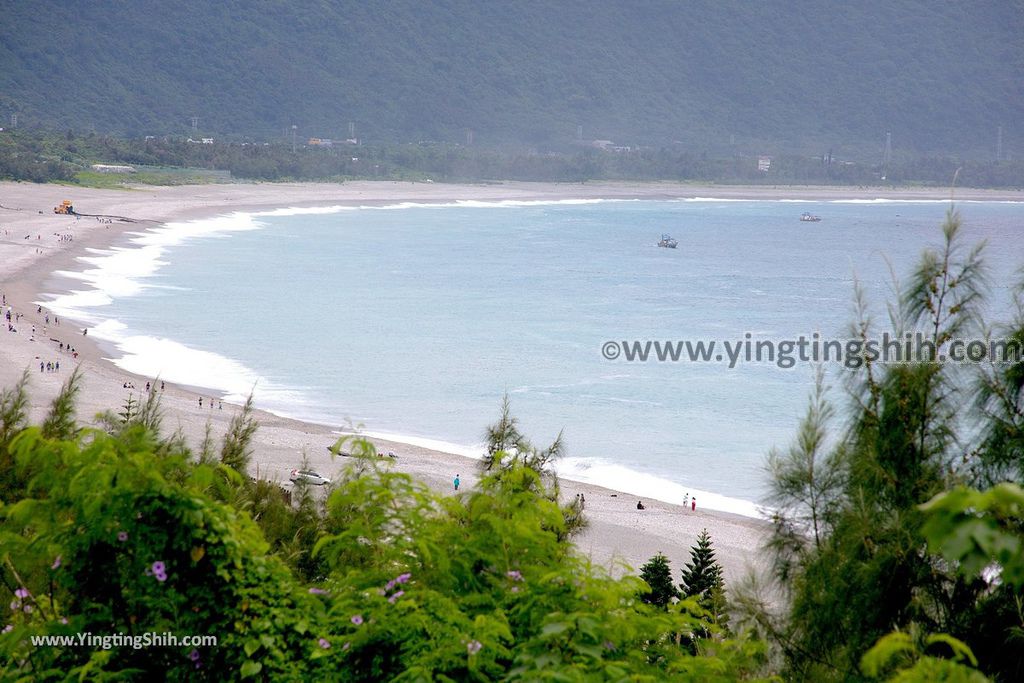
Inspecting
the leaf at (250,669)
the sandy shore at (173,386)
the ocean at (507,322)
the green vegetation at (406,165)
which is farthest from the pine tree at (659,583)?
the green vegetation at (406,165)

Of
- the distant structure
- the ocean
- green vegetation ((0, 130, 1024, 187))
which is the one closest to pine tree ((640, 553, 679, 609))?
the ocean

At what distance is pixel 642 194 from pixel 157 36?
98.0 m

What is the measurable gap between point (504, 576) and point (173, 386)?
2584 centimetres

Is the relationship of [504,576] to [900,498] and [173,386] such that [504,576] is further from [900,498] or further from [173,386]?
[173,386]

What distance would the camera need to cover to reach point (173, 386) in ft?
96.0

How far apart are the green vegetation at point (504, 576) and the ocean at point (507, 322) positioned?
119 cm

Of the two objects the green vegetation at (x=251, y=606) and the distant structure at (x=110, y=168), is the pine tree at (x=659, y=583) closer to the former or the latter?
the green vegetation at (x=251, y=606)

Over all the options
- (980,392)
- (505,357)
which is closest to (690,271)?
(505,357)

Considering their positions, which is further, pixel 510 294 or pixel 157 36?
pixel 157 36

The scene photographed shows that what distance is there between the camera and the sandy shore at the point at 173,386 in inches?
759

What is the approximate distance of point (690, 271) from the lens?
216ft

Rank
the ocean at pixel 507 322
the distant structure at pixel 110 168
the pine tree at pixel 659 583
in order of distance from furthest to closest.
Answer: the distant structure at pixel 110 168 < the ocean at pixel 507 322 < the pine tree at pixel 659 583

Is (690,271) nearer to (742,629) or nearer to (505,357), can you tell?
(505,357)

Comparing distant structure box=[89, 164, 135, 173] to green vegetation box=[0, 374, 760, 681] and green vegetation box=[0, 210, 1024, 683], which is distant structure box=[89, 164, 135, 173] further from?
green vegetation box=[0, 374, 760, 681]
